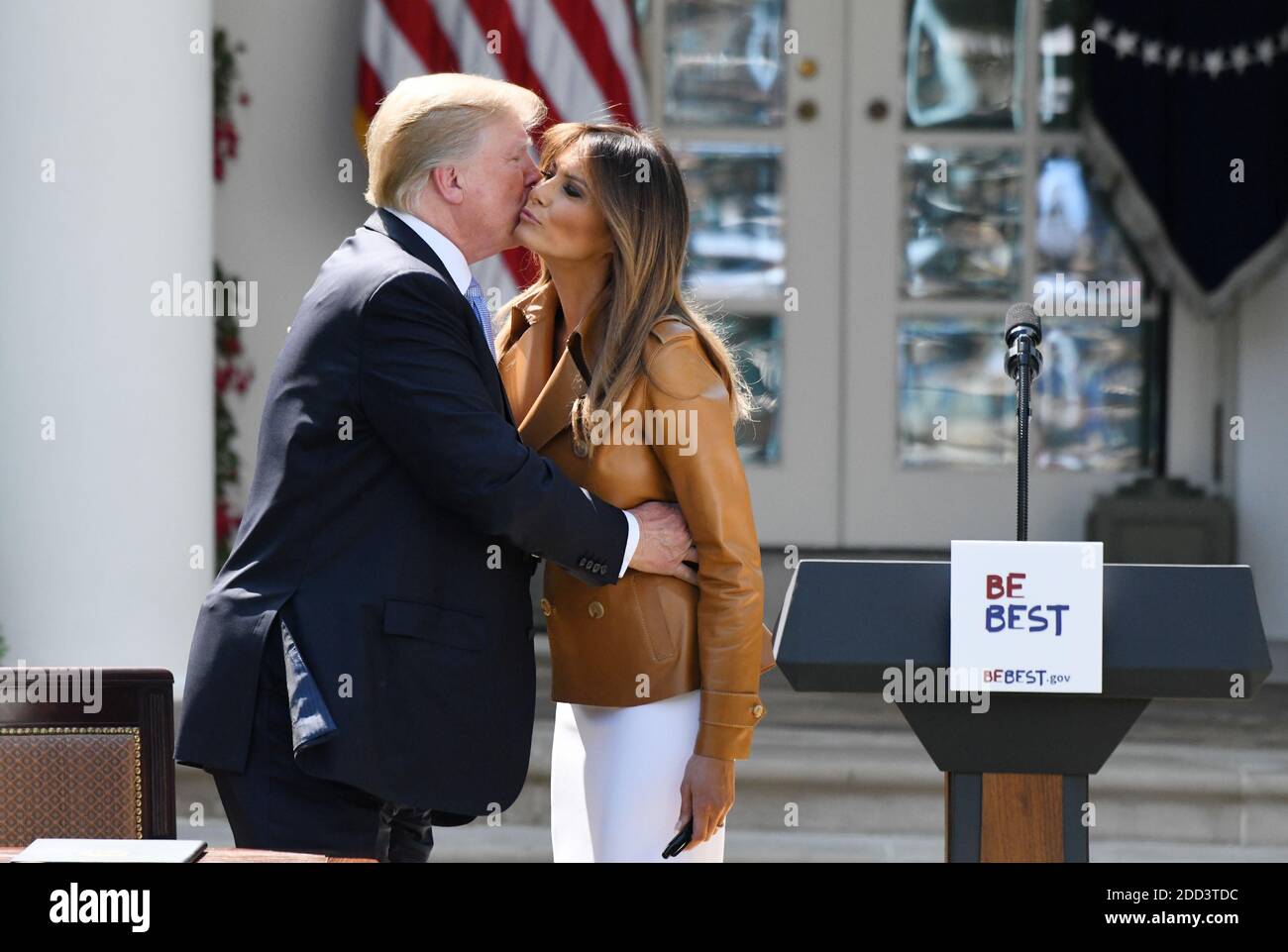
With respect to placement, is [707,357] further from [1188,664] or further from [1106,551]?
[1106,551]

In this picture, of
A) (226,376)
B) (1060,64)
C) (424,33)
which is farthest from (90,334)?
(1060,64)

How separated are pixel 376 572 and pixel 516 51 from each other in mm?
3530

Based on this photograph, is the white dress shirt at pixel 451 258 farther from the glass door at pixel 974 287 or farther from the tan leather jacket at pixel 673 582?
the glass door at pixel 974 287

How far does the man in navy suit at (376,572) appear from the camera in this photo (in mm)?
1918

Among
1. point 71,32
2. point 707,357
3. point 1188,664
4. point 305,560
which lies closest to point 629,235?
point 707,357

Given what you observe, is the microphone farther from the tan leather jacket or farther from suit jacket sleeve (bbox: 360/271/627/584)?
suit jacket sleeve (bbox: 360/271/627/584)

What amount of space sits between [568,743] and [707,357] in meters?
0.59

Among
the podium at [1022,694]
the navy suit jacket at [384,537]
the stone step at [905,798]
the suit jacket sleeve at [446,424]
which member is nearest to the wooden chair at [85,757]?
the navy suit jacket at [384,537]

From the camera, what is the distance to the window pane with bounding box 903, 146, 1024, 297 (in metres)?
5.42

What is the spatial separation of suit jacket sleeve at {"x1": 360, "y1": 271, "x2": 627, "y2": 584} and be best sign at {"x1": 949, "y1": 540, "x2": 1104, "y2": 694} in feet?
1.84

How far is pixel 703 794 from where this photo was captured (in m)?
2.07

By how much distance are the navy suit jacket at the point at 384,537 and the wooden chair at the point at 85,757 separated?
59mm

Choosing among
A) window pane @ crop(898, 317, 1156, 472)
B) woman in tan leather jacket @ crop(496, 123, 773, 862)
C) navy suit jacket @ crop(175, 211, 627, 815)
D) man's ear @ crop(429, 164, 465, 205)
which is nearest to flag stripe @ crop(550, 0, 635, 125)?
window pane @ crop(898, 317, 1156, 472)

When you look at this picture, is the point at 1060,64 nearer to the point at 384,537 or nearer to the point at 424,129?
the point at 424,129
